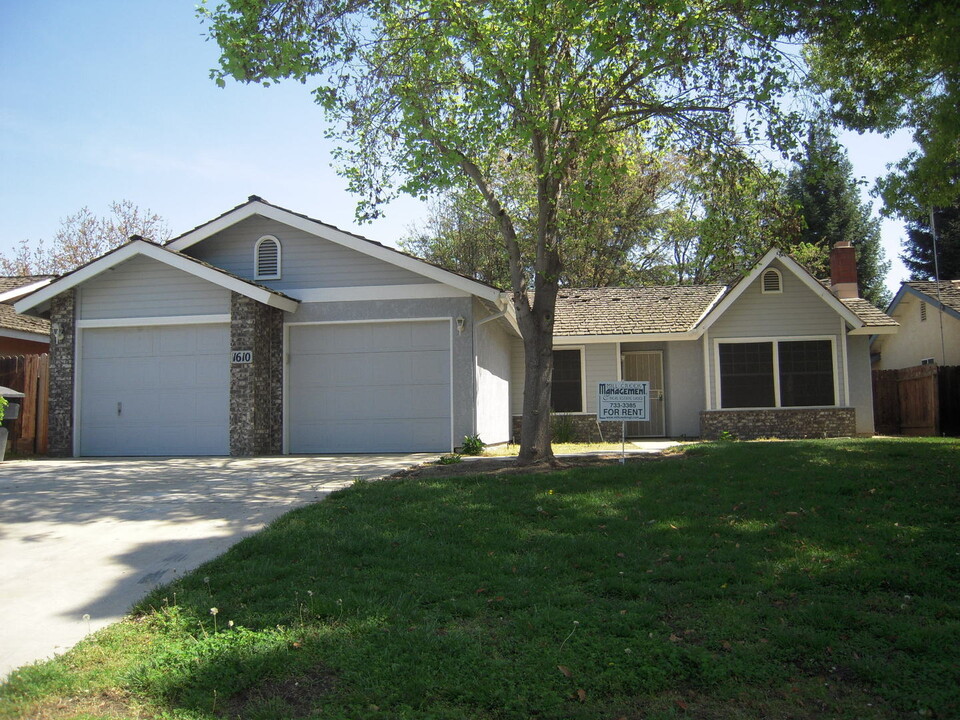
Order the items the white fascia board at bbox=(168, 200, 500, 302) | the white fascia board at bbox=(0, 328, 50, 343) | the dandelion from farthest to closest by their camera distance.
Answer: the white fascia board at bbox=(0, 328, 50, 343), the white fascia board at bbox=(168, 200, 500, 302), the dandelion

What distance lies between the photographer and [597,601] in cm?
483

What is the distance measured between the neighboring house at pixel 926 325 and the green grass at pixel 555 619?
16.7 m

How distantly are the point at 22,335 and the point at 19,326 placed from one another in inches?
9.5

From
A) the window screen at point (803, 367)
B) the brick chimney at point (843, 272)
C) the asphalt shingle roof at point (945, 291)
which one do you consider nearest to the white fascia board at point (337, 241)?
the window screen at point (803, 367)

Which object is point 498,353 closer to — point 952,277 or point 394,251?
point 394,251

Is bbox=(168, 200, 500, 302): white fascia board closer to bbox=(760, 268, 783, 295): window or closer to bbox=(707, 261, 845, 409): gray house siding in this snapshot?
bbox=(707, 261, 845, 409): gray house siding

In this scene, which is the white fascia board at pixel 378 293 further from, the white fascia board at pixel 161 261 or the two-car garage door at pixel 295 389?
the two-car garage door at pixel 295 389

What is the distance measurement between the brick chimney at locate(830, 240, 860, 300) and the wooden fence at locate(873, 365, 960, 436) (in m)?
2.54

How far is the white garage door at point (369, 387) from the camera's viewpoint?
1428cm

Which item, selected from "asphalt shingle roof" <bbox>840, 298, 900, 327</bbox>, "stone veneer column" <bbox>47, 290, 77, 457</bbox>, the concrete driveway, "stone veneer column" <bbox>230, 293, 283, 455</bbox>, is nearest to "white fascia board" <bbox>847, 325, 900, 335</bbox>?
"asphalt shingle roof" <bbox>840, 298, 900, 327</bbox>

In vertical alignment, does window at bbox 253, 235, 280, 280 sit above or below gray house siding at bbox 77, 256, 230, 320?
above

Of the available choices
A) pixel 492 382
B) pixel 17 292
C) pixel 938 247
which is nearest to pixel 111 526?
pixel 492 382

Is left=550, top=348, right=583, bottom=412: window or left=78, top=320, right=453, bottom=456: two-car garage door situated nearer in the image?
left=78, top=320, right=453, bottom=456: two-car garage door

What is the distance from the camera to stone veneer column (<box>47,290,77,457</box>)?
47.3ft
